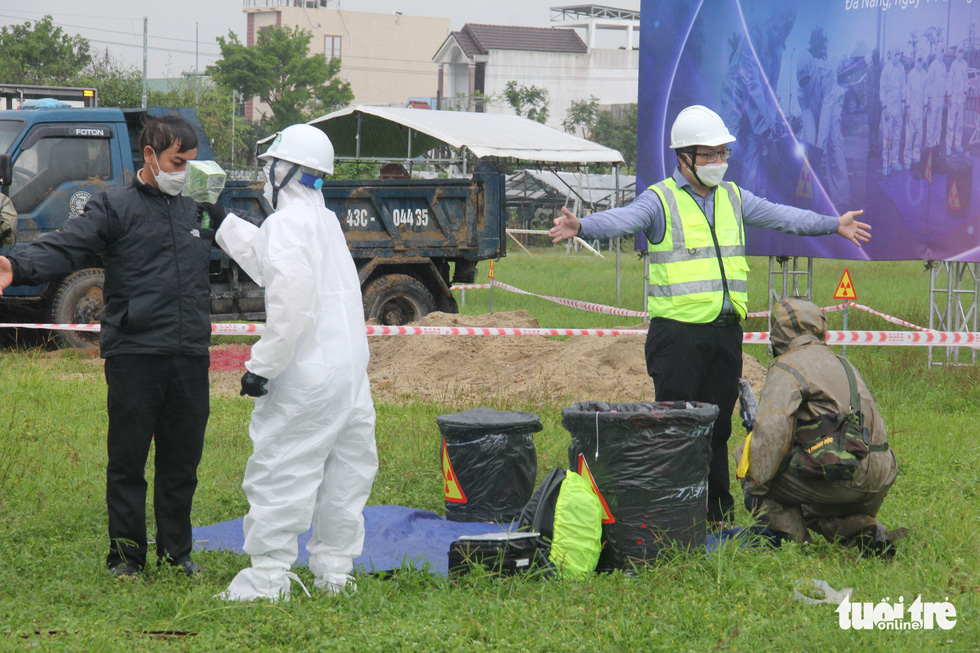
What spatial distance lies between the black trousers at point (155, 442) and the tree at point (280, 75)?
4625 cm

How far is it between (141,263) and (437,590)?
1.79 meters

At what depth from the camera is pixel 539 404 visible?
26.7ft

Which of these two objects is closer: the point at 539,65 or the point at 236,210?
the point at 236,210

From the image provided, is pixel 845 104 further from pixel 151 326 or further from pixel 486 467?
pixel 151 326

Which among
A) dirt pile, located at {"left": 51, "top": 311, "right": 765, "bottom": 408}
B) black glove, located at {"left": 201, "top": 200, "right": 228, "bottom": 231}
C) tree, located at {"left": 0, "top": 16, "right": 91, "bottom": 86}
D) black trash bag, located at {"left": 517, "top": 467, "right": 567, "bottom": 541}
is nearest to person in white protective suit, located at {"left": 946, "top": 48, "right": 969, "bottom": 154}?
dirt pile, located at {"left": 51, "top": 311, "right": 765, "bottom": 408}

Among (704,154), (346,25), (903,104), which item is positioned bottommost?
(704,154)

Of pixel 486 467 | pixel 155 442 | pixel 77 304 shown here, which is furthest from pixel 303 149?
pixel 77 304

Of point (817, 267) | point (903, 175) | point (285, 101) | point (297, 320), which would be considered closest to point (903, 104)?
point (903, 175)

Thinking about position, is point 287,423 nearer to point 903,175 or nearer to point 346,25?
point 903,175

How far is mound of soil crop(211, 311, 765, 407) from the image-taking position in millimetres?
8617

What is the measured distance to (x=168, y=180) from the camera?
4.09 m

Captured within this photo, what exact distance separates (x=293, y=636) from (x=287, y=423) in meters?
0.77

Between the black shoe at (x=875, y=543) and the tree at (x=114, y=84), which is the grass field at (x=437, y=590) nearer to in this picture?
the black shoe at (x=875, y=543)

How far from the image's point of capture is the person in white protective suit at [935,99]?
9672mm
